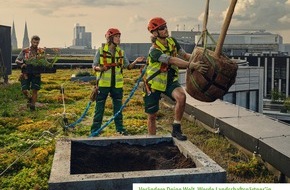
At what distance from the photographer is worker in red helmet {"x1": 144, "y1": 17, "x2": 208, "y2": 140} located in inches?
220

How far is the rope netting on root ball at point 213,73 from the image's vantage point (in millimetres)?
4418

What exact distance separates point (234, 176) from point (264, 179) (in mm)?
390

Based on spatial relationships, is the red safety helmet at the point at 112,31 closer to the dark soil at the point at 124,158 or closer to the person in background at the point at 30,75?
the dark soil at the point at 124,158

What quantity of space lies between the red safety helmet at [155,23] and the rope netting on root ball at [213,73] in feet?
3.59

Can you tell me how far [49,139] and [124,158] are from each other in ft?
8.58

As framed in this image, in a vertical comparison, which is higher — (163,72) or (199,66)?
(199,66)

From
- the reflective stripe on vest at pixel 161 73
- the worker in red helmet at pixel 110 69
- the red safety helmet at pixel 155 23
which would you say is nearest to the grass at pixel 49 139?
the worker in red helmet at pixel 110 69

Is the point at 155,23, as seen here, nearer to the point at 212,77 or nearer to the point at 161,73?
the point at 161,73

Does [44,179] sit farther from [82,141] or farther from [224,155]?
[224,155]

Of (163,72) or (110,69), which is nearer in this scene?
(163,72)

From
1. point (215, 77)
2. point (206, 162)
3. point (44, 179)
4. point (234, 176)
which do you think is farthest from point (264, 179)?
point (44, 179)

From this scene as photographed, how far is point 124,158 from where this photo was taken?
5109 millimetres

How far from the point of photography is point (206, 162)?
4496 mm

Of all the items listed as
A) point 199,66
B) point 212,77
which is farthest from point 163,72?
point 212,77
